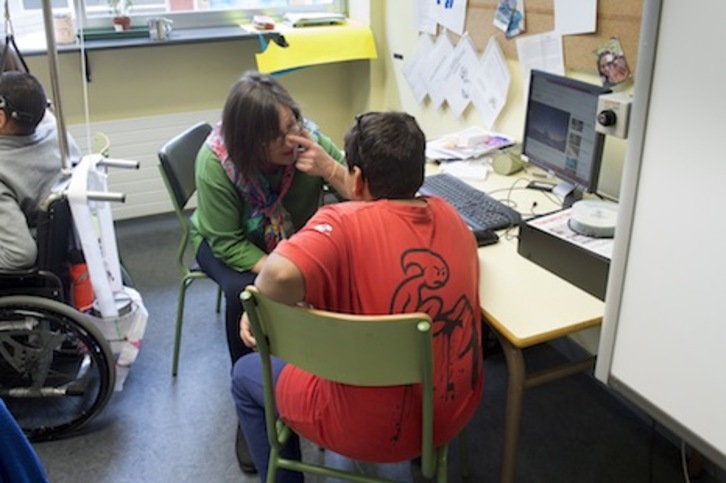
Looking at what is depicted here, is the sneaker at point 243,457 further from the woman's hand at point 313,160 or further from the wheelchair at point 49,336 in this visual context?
the woman's hand at point 313,160

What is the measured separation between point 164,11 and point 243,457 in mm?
2334

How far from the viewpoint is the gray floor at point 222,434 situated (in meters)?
1.84

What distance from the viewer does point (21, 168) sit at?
181 cm

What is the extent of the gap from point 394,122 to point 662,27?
526mm

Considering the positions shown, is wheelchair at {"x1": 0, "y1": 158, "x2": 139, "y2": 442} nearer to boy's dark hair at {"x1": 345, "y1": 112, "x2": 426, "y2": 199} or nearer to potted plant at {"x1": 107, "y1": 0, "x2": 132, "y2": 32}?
boy's dark hair at {"x1": 345, "y1": 112, "x2": 426, "y2": 199}

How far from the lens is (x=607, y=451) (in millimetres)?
1912

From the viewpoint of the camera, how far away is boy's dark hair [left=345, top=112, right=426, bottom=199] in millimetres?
1266

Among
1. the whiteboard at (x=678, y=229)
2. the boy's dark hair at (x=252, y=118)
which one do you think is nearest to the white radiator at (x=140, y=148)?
the boy's dark hair at (x=252, y=118)

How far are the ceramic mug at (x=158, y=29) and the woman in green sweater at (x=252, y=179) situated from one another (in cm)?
142

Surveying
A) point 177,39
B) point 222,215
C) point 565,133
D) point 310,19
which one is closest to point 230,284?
point 222,215

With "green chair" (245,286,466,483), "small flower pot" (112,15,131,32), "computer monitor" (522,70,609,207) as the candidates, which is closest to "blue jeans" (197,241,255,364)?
"green chair" (245,286,466,483)

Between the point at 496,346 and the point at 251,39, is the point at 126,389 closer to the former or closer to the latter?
the point at 496,346

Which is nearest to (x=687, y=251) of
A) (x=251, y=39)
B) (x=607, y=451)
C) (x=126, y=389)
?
(x=607, y=451)

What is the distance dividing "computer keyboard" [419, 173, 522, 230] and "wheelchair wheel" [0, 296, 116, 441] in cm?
106
